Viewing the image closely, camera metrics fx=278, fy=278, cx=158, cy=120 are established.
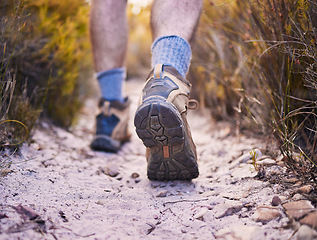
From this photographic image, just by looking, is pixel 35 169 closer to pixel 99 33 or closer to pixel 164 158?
pixel 164 158

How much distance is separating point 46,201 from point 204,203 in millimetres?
545

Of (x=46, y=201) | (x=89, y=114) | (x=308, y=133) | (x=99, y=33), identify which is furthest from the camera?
(x=89, y=114)

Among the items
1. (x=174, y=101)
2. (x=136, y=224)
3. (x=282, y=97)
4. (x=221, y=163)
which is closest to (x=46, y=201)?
(x=136, y=224)

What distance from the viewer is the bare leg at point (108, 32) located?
171 cm

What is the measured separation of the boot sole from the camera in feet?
3.23

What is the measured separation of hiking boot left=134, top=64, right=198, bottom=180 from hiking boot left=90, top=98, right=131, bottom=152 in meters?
0.60

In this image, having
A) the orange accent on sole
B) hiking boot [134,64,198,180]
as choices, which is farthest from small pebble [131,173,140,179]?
the orange accent on sole

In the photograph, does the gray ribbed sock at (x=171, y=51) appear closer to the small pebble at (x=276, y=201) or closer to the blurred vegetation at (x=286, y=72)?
the blurred vegetation at (x=286, y=72)

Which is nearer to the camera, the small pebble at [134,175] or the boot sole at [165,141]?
the boot sole at [165,141]

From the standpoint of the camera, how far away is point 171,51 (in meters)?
1.18

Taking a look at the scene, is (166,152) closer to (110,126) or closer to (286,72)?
(286,72)

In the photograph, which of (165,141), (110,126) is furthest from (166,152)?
(110,126)

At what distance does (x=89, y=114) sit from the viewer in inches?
116

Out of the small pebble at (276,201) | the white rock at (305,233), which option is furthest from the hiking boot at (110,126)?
the white rock at (305,233)
